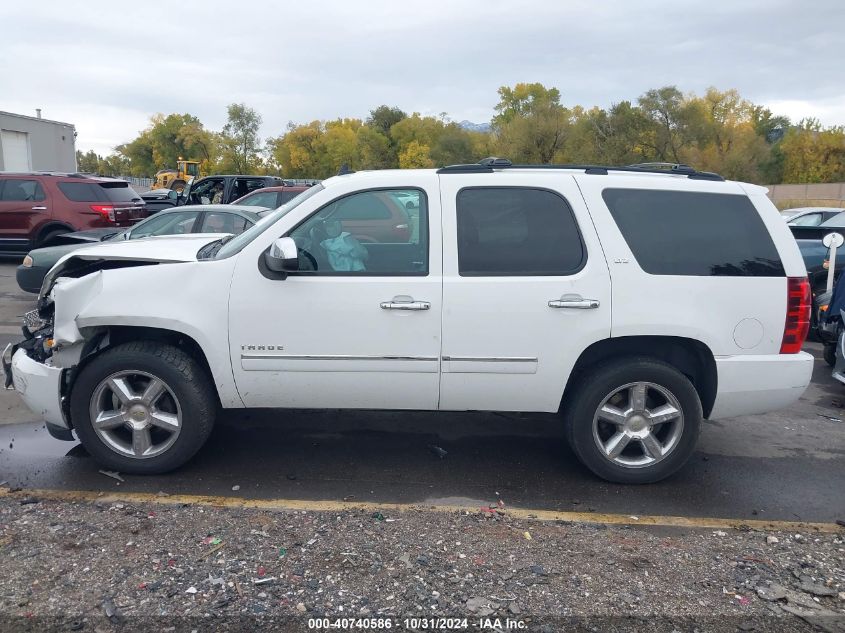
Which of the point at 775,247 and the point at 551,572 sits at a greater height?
the point at 775,247

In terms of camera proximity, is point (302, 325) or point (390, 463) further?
point (390, 463)

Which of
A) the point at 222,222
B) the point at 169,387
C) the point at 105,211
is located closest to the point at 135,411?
the point at 169,387

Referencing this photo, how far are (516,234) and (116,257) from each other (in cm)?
252

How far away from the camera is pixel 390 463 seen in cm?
466

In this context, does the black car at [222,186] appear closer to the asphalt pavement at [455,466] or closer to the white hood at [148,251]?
the asphalt pavement at [455,466]

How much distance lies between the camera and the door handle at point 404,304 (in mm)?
4059

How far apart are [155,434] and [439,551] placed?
6.81ft

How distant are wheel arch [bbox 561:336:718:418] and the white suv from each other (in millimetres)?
16

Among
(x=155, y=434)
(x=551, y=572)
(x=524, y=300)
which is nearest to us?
(x=551, y=572)

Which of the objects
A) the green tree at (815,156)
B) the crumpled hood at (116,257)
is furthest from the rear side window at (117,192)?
the green tree at (815,156)

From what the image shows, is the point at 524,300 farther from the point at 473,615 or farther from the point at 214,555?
the point at 214,555

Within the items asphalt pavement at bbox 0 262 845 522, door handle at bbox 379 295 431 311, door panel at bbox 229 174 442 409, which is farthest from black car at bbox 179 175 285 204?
door handle at bbox 379 295 431 311

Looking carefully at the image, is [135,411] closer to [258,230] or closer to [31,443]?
[31,443]

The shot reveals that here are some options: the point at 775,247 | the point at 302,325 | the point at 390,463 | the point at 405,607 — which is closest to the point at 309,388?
the point at 302,325
